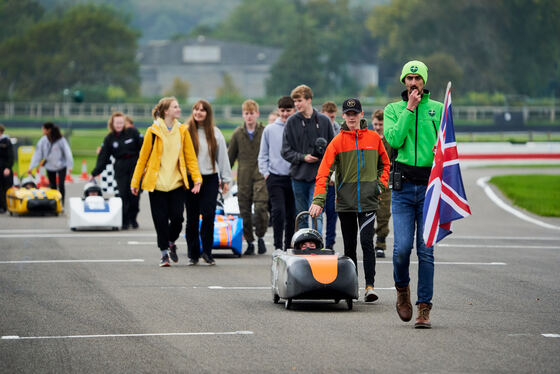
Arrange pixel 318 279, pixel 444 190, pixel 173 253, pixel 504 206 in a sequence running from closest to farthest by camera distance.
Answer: pixel 444 190
pixel 318 279
pixel 173 253
pixel 504 206

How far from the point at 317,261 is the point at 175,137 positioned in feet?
12.9

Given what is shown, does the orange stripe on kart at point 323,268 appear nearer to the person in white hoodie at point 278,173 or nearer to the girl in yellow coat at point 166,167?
the girl in yellow coat at point 166,167

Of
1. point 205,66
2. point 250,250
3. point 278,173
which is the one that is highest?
point 205,66

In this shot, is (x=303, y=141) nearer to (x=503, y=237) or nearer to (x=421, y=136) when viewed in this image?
(x=421, y=136)

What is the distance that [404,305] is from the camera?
9156 millimetres

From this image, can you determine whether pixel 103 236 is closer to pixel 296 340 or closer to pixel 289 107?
pixel 289 107

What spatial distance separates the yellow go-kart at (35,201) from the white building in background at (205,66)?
403ft

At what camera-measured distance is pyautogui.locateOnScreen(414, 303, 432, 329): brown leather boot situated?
891cm

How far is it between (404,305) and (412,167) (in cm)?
107

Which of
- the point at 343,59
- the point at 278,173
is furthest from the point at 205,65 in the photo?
the point at 278,173

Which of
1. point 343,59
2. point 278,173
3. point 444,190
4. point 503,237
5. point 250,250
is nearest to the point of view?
point 444,190

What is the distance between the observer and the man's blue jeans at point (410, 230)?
904cm

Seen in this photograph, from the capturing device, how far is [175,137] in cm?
1337

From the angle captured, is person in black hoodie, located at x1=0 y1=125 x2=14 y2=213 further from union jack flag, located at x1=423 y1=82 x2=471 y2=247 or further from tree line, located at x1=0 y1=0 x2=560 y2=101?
tree line, located at x1=0 y1=0 x2=560 y2=101
